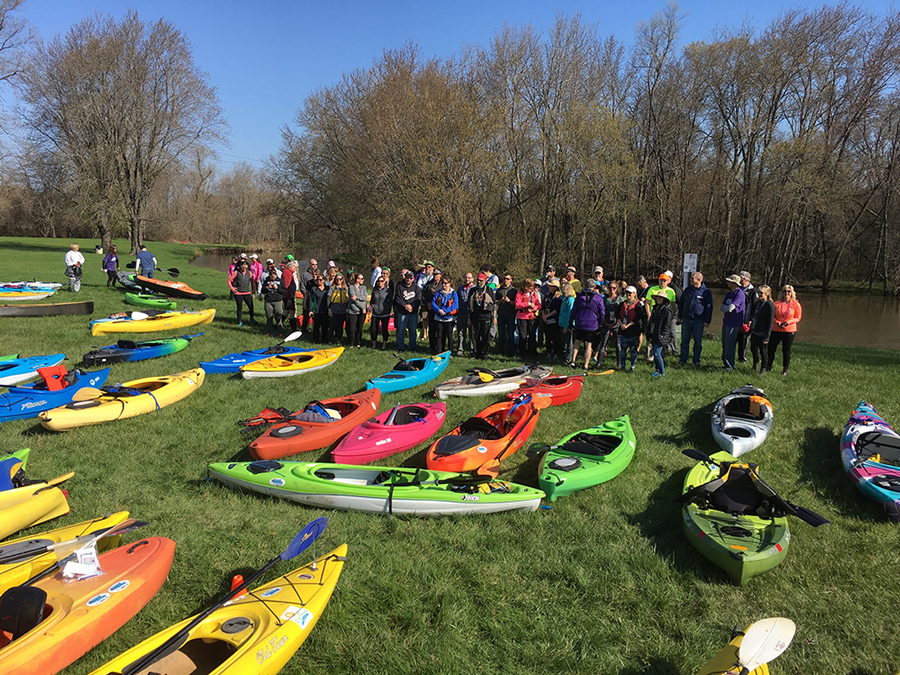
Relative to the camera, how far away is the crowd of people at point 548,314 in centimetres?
895

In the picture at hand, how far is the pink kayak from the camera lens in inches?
235

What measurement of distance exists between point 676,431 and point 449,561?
4194mm

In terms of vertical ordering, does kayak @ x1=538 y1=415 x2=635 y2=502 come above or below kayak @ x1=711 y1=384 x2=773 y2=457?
below

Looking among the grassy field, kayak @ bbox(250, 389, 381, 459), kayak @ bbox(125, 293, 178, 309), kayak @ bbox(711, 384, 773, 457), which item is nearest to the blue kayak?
kayak @ bbox(250, 389, 381, 459)

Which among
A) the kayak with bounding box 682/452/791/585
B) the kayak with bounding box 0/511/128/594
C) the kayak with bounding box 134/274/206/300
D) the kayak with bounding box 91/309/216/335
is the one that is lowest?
the kayak with bounding box 0/511/128/594

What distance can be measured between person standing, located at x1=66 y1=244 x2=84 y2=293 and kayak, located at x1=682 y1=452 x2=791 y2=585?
17537 millimetres

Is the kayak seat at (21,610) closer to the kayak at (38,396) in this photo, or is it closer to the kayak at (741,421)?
the kayak at (38,396)

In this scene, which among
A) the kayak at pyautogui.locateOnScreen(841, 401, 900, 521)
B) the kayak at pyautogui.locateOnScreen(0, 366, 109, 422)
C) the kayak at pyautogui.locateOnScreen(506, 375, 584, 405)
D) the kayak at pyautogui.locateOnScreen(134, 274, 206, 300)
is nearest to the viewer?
the kayak at pyautogui.locateOnScreen(841, 401, 900, 521)

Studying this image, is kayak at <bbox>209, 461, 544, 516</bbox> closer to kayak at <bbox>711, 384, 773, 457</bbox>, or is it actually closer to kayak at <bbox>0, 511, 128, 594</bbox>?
kayak at <bbox>0, 511, 128, 594</bbox>

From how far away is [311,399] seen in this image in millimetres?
8094

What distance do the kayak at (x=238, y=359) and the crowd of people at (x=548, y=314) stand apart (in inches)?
55.5

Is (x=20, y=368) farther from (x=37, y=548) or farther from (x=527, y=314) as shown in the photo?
(x=527, y=314)

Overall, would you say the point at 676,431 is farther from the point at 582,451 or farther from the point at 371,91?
the point at 371,91

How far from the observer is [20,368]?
814 centimetres
